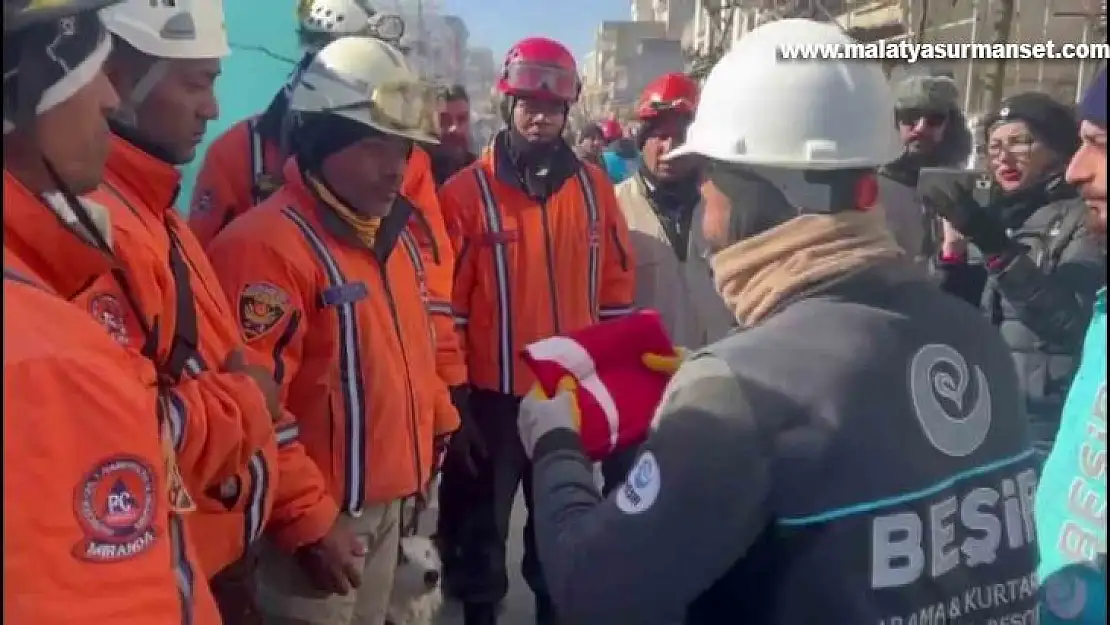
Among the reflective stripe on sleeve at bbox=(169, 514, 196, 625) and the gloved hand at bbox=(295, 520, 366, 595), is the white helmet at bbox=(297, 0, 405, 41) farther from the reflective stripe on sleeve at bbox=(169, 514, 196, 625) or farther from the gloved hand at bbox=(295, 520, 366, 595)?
the reflective stripe on sleeve at bbox=(169, 514, 196, 625)

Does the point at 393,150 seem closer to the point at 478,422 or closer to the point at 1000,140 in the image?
the point at 478,422

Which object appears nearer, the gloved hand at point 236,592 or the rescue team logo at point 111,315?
the rescue team logo at point 111,315

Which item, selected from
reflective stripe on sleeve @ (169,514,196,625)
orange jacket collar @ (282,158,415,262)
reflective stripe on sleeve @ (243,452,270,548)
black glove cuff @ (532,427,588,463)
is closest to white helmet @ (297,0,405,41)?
orange jacket collar @ (282,158,415,262)

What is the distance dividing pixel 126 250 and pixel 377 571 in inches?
56.6

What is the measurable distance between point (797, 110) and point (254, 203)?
2.50 m

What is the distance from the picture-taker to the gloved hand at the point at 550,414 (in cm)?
213

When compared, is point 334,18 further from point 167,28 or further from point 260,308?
point 260,308

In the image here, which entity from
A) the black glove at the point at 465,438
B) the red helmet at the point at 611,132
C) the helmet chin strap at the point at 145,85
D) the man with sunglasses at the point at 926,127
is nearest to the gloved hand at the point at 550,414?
the helmet chin strap at the point at 145,85

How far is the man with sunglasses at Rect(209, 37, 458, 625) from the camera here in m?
2.80

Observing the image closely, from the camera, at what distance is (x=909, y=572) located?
182 centimetres

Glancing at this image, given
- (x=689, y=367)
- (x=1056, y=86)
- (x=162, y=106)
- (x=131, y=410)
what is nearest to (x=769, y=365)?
(x=689, y=367)

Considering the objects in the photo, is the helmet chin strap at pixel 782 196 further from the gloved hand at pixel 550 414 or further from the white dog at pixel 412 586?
the white dog at pixel 412 586

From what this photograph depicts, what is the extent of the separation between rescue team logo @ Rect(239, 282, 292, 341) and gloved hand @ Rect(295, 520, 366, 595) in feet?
1.87

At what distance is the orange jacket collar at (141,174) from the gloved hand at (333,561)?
99cm
